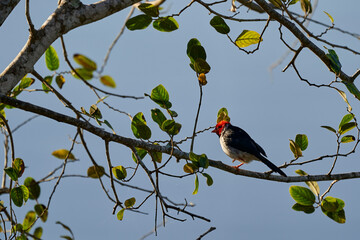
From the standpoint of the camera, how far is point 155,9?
4.33 metres

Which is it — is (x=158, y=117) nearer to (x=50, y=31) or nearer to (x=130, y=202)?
(x=130, y=202)

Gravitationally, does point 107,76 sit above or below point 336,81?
below

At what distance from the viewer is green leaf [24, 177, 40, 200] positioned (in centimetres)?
536

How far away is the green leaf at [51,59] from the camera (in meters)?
5.11

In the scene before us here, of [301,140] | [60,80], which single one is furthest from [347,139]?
[60,80]

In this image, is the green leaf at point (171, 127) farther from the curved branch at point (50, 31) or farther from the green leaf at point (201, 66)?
the curved branch at point (50, 31)

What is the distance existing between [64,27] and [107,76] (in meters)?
0.56

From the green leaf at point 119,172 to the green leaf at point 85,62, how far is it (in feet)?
3.64

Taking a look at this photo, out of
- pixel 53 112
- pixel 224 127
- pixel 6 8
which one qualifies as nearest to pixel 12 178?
pixel 53 112

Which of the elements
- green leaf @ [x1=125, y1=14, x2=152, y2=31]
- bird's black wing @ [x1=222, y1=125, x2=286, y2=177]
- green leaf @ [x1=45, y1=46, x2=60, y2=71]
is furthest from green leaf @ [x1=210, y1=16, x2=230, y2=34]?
bird's black wing @ [x1=222, y1=125, x2=286, y2=177]

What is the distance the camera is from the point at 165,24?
14.6 feet

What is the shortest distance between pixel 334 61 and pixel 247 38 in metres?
0.89

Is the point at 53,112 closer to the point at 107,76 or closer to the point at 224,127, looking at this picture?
the point at 107,76

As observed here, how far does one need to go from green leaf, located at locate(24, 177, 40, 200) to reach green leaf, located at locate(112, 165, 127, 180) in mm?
1191
